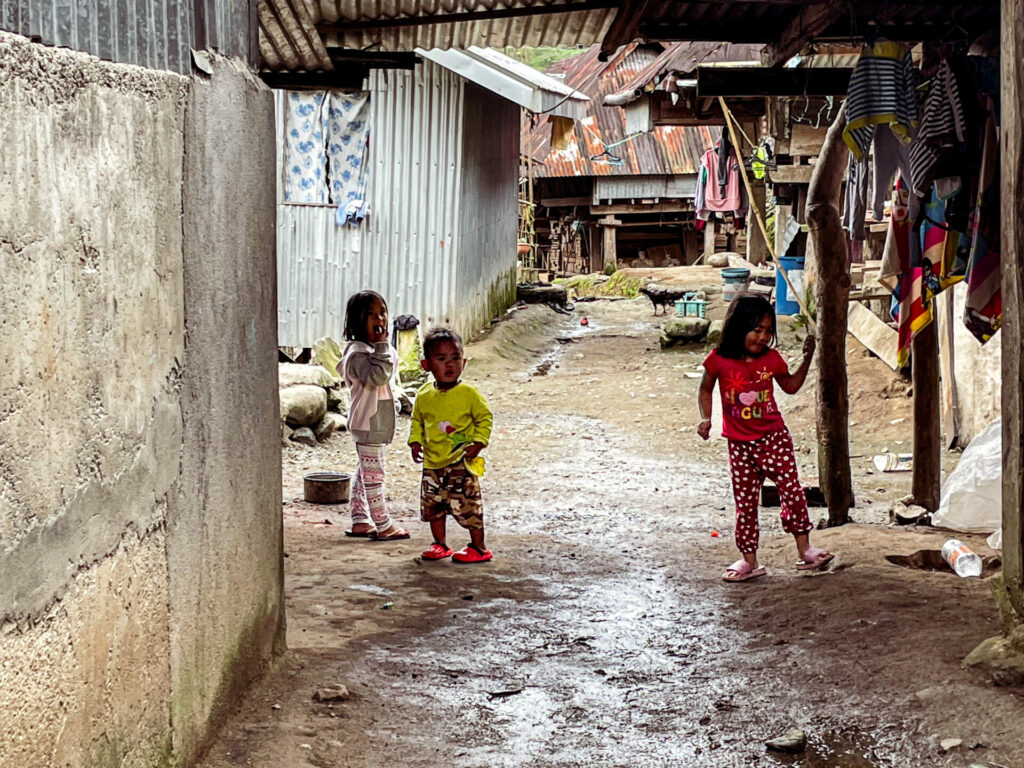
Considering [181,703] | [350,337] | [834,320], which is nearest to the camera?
[181,703]

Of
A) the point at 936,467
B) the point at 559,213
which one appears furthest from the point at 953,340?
the point at 559,213

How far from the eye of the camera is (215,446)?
3248 mm

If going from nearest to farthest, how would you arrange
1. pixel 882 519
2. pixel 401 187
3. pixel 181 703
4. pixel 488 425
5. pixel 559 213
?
pixel 181 703 < pixel 488 425 < pixel 882 519 < pixel 401 187 < pixel 559 213

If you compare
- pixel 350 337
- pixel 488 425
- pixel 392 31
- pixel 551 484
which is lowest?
pixel 551 484

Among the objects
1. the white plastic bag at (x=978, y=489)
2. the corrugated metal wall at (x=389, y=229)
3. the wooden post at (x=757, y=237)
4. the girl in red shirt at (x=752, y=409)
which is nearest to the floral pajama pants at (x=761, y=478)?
the girl in red shirt at (x=752, y=409)

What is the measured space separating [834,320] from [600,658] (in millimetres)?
3505

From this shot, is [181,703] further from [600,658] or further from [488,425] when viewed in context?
[488,425]

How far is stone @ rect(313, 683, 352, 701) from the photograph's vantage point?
3729 mm

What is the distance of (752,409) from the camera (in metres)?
5.51

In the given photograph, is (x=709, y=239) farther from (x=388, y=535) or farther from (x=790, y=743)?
(x=790, y=743)

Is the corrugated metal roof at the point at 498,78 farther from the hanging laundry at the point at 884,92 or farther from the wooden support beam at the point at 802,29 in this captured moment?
the hanging laundry at the point at 884,92

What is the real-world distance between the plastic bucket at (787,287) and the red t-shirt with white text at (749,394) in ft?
30.6

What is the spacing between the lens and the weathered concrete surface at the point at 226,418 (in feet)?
9.92

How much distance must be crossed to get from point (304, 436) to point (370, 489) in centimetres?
404
